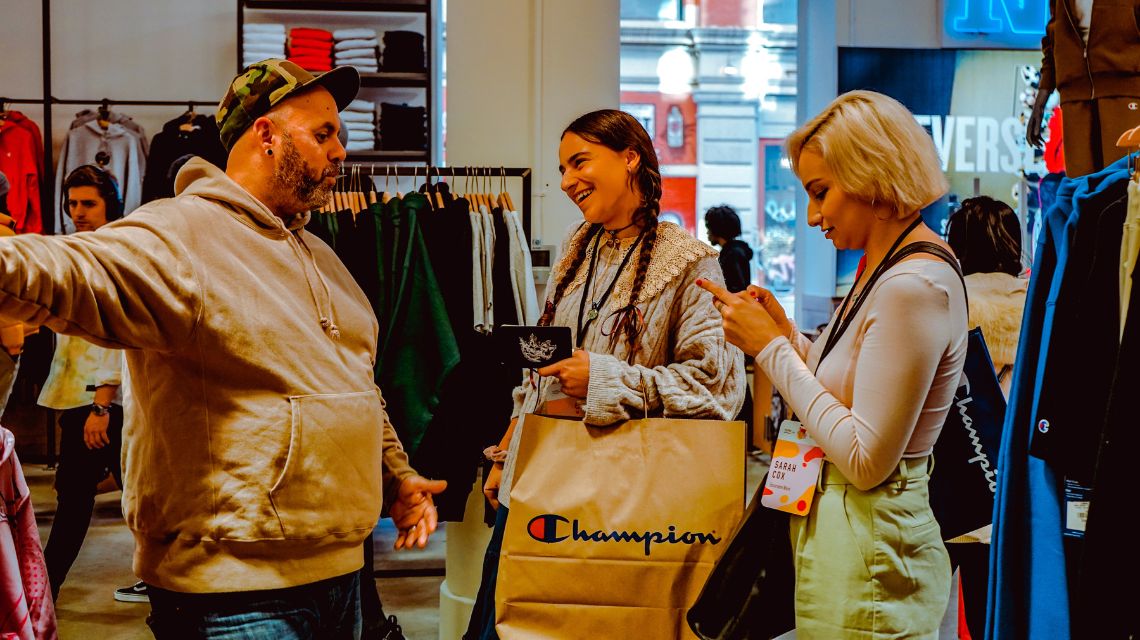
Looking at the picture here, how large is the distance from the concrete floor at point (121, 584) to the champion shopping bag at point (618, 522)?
6.31 ft

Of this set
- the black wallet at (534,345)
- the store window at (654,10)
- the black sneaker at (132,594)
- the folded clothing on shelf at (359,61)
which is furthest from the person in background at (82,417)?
the store window at (654,10)

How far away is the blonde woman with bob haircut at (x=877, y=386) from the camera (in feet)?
4.94

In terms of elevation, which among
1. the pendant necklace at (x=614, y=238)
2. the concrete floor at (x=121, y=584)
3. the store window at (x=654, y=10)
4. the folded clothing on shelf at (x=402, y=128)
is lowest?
the concrete floor at (x=121, y=584)

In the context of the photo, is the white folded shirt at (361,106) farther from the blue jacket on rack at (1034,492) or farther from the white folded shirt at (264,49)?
the blue jacket on rack at (1034,492)

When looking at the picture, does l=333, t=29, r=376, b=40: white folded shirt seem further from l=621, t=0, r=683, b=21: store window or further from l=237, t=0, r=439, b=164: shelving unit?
l=621, t=0, r=683, b=21: store window

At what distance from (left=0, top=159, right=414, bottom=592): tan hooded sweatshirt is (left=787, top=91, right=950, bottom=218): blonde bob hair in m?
0.85

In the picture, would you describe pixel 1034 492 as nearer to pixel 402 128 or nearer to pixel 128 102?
pixel 402 128

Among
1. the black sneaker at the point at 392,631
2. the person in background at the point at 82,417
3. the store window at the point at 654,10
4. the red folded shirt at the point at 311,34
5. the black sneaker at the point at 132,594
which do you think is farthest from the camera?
the store window at the point at 654,10

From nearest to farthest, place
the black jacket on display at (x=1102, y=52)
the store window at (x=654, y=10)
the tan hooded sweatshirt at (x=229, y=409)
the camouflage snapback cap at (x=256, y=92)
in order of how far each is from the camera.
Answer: the tan hooded sweatshirt at (x=229, y=409) < the camouflage snapback cap at (x=256, y=92) < the black jacket on display at (x=1102, y=52) < the store window at (x=654, y=10)

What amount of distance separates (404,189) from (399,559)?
3023mm

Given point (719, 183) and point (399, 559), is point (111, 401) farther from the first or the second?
point (719, 183)

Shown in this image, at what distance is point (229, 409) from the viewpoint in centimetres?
142

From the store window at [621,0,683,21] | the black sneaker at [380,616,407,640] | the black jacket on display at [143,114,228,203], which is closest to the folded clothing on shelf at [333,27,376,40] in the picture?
the black jacket on display at [143,114,228,203]

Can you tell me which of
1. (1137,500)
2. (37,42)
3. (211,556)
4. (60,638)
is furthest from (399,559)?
(37,42)
